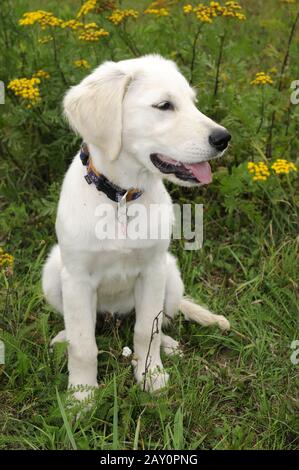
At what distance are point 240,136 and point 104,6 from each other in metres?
1.03

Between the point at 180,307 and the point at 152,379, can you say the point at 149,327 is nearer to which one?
→ the point at 152,379

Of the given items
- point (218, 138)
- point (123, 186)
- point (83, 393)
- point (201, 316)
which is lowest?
point (83, 393)

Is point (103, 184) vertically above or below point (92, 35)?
below

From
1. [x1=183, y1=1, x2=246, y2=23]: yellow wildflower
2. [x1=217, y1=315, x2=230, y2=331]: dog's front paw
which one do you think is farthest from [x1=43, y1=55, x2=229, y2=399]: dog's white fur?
[x1=183, y1=1, x2=246, y2=23]: yellow wildflower

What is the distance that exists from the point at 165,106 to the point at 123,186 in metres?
0.36

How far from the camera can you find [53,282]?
2.82 m

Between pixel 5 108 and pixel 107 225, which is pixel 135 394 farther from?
pixel 5 108

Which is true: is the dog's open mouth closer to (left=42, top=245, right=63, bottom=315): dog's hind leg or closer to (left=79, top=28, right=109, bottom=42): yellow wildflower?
(left=42, top=245, right=63, bottom=315): dog's hind leg

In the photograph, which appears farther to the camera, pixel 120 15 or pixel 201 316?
pixel 120 15

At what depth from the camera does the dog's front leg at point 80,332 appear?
2.50 meters

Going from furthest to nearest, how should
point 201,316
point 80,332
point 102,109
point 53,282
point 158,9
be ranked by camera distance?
1. point 158,9
2. point 201,316
3. point 53,282
4. point 80,332
5. point 102,109

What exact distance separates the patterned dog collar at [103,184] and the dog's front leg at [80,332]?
1.21 ft

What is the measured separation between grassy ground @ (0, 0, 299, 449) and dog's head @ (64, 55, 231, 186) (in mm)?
845

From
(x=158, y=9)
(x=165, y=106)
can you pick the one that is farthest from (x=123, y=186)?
(x=158, y=9)
